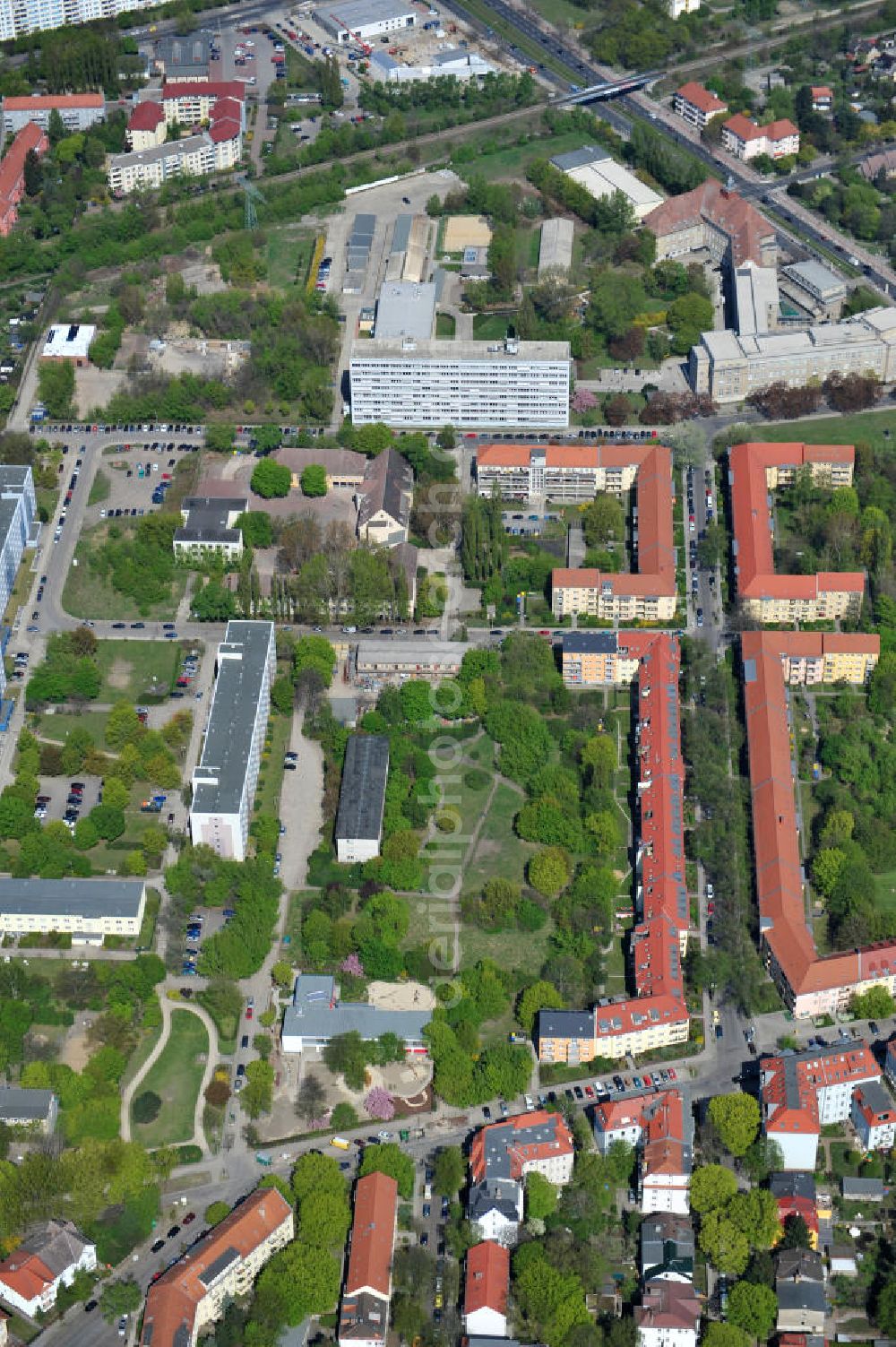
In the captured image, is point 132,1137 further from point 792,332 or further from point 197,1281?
point 792,332

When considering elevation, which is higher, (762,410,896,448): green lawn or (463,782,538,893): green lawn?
(762,410,896,448): green lawn

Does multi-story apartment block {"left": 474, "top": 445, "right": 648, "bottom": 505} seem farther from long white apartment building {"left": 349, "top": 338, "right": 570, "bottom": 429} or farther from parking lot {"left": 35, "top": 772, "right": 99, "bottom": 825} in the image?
parking lot {"left": 35, "top": 772, "right": 99, "bottom": 825}

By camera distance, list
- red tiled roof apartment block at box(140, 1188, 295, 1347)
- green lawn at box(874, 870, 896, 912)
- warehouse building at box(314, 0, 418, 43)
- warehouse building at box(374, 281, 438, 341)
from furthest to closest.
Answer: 1. warehouse building at box(314, 0, 418, 43)
2. warehouse building at box(374, 281, 438, 341)
3. green lawn at box(874, 870, 896, 912)
4. red tiled roof apartment block at box(140, 1188, 295, 1347)

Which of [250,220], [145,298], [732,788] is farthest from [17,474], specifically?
[732,788]

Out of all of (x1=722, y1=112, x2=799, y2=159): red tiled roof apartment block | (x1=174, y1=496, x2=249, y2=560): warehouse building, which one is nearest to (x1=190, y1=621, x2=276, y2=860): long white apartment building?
(x1=174, y1=496, x2=249, y2=560): warehouse building

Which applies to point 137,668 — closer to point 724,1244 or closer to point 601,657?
point 601,657

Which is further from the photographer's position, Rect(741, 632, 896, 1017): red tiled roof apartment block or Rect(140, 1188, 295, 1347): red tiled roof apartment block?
Rect(741, 632, 896, 1017): red tiled roof apartment block
